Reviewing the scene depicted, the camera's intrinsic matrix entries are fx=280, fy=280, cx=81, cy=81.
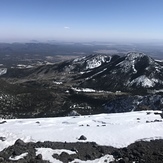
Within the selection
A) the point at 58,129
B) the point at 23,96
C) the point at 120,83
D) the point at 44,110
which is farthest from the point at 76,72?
the point at 58,129

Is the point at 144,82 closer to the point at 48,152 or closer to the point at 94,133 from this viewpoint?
the point at 94,133

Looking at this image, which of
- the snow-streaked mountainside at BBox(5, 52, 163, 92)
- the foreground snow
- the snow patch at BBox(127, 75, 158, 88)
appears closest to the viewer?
the foreground snow

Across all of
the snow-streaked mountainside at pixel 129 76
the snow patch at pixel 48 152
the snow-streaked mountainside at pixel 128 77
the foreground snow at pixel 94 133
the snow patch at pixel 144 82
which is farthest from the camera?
the snow-streaked mountainside at pixel 129 76

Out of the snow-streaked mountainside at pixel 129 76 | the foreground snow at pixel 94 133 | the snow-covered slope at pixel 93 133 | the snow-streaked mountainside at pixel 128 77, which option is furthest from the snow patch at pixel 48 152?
the snow-streaked mountainside at pixel 129 76

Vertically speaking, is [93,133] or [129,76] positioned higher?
[93,133]

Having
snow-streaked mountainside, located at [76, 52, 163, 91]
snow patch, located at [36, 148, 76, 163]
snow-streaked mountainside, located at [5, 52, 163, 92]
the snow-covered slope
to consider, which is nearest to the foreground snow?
the snow-covered slope

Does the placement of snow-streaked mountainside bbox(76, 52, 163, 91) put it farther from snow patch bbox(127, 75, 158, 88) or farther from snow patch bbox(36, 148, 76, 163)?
snow patch bbox(36, 148, 76, 163)

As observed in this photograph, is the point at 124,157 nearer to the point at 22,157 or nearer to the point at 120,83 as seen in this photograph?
the point at 22,157

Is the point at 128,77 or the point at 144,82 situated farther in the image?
the point at 128,77

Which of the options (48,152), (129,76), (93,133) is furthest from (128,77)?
(48,152)

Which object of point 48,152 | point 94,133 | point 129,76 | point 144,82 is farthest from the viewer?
point 129,76

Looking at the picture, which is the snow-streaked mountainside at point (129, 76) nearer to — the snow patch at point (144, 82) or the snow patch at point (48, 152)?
the snow patch at point (144, 82)
